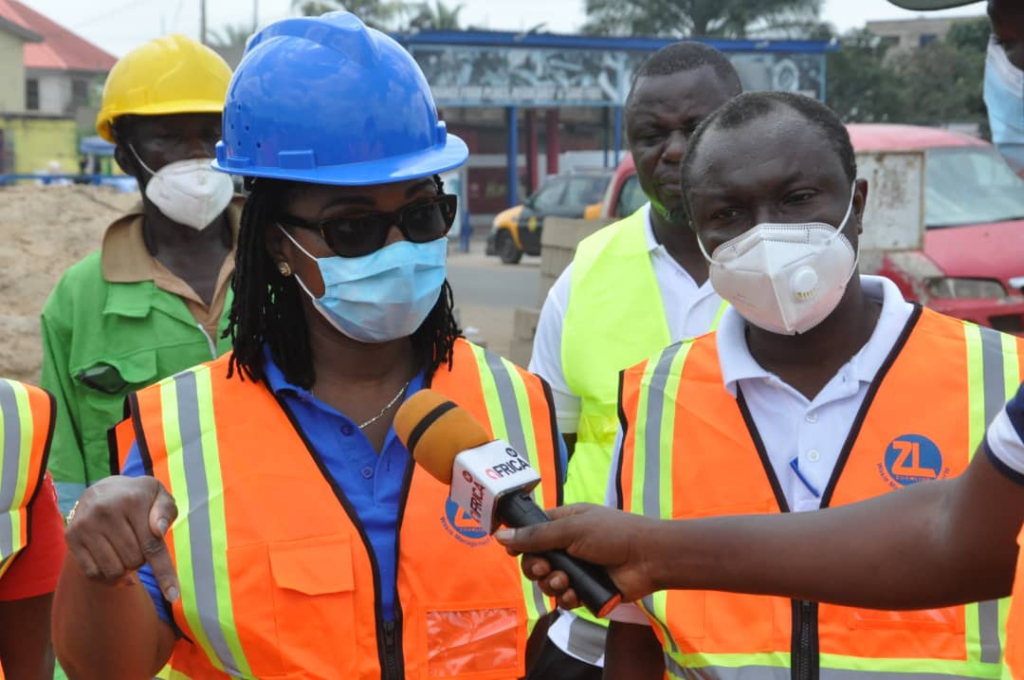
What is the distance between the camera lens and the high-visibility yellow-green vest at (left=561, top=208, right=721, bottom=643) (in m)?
3.46

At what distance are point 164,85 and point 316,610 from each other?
246 cm

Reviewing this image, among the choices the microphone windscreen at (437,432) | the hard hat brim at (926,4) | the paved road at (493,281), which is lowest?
the paved road at (493,281)

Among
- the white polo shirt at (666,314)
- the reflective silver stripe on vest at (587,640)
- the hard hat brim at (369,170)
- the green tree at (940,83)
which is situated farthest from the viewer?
the green tree at (940,83)

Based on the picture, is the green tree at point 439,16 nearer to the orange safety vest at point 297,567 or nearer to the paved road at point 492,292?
the paved road at point 492,292

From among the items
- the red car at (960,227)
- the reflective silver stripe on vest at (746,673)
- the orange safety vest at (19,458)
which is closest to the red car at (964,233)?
the red car at (960,227)

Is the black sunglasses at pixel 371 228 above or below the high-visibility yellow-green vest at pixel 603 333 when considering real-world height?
above

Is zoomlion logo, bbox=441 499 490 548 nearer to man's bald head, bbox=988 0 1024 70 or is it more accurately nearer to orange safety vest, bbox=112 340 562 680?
orange safety vest, bbox=112 340 562 680

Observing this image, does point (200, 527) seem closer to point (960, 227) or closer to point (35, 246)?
point (960, 227)

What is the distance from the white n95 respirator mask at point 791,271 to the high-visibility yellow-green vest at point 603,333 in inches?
30.1

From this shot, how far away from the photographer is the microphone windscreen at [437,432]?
2025 millimetres

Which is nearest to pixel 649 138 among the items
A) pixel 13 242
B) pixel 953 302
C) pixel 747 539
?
pixel 747 539

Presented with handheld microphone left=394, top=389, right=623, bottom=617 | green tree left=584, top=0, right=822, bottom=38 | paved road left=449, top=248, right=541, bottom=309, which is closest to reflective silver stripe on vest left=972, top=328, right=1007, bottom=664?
handheld microphone left=394, top=389, right=623, bottom=617

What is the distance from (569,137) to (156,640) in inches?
1715

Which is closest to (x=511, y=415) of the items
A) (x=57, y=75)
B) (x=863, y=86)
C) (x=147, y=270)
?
(x=147, y=270)
